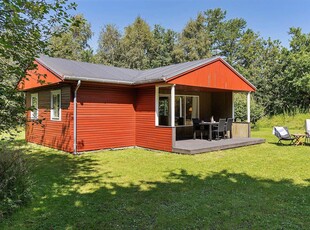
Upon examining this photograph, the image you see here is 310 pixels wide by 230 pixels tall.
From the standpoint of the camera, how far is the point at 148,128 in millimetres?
10164

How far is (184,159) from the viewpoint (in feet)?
26.0

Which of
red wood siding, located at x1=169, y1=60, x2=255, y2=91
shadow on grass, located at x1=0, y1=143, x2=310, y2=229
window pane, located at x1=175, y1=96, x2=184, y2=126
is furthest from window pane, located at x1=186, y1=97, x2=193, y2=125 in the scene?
shadow on grass, located at x1=0, y1=143, x2=310, y2=229

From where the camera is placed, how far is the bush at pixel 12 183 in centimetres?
387

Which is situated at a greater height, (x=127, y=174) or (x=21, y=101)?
(x=21, y=101)

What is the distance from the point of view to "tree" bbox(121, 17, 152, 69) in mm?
32344

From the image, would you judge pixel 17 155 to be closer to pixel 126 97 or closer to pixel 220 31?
pixel 126 97

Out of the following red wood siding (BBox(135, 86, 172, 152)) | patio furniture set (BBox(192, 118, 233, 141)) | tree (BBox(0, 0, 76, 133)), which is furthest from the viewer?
patio furniture set (BBox(192, 118, 233, 141))

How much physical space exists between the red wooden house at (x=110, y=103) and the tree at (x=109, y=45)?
21.9m

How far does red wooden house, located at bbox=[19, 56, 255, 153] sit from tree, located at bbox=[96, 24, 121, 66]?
21.9 meters

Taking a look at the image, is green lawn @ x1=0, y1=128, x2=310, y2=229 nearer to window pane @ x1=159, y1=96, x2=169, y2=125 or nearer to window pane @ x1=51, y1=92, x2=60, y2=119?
window pane @ x1=51, y1=92, x2=60, y2=119

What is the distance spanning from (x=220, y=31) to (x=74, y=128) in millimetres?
30844

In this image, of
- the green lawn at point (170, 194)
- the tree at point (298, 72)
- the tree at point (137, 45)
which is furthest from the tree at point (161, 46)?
the green lawn at point (170, 194)

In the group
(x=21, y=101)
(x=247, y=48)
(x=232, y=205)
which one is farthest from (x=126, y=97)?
(x=247, y=48)

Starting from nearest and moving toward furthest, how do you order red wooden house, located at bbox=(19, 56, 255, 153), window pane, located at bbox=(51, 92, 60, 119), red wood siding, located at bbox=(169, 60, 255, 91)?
red wooden house, located at bbox=(19, 56, 255, 153), red wood siding, located at bbox=(169, 60, 255, 91), window pane, located at bbox=(51, 92, 60, 119)
